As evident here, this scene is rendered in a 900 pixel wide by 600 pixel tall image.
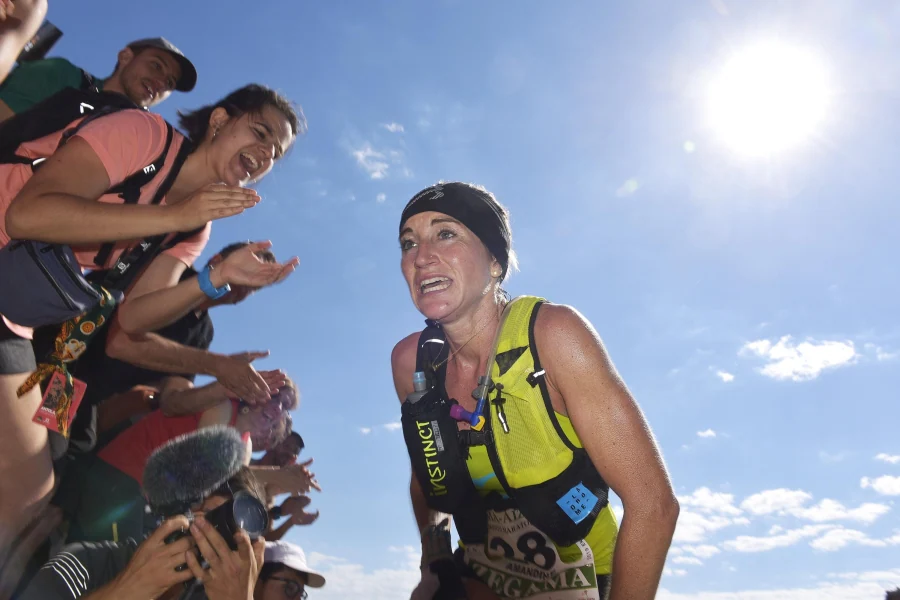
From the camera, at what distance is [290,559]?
521 cm

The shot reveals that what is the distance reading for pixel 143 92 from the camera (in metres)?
4.90

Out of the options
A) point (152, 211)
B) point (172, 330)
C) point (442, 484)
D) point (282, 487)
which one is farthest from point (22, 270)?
point (282, 487)

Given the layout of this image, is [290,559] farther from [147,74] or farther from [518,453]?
[147,74]

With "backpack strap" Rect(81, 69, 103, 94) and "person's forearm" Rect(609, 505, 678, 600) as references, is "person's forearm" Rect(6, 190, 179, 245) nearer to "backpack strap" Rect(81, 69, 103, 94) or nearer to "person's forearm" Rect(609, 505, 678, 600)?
"backpack strap" Rect(81, 69, 103, 94)

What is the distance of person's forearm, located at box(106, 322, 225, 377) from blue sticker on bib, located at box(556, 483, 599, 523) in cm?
283

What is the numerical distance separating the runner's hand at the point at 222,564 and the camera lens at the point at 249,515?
2.0 inches

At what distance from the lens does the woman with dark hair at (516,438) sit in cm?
278

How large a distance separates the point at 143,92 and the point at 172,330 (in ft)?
7.09

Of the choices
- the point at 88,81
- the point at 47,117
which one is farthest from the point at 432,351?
the point at 88,81

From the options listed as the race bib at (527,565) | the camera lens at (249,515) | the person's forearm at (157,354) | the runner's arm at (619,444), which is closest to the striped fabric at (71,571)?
the camera lens at (249,515)

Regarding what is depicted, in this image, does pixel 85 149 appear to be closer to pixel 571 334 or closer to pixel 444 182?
pixel 444 182

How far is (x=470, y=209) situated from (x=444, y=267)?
443mm

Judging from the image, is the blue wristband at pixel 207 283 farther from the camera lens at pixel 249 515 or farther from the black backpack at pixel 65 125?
the camera lens at pixel 249 515

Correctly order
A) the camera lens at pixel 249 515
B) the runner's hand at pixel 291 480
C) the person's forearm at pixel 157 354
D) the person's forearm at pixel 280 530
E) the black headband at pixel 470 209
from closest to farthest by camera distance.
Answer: the camera lens at pixel 249 515 → the black headband at pixel 470 209 → the person's forearm at pixel 157 354 → the runner's hand at pixel 291 480 → the person's forearm at pixel 280 530
